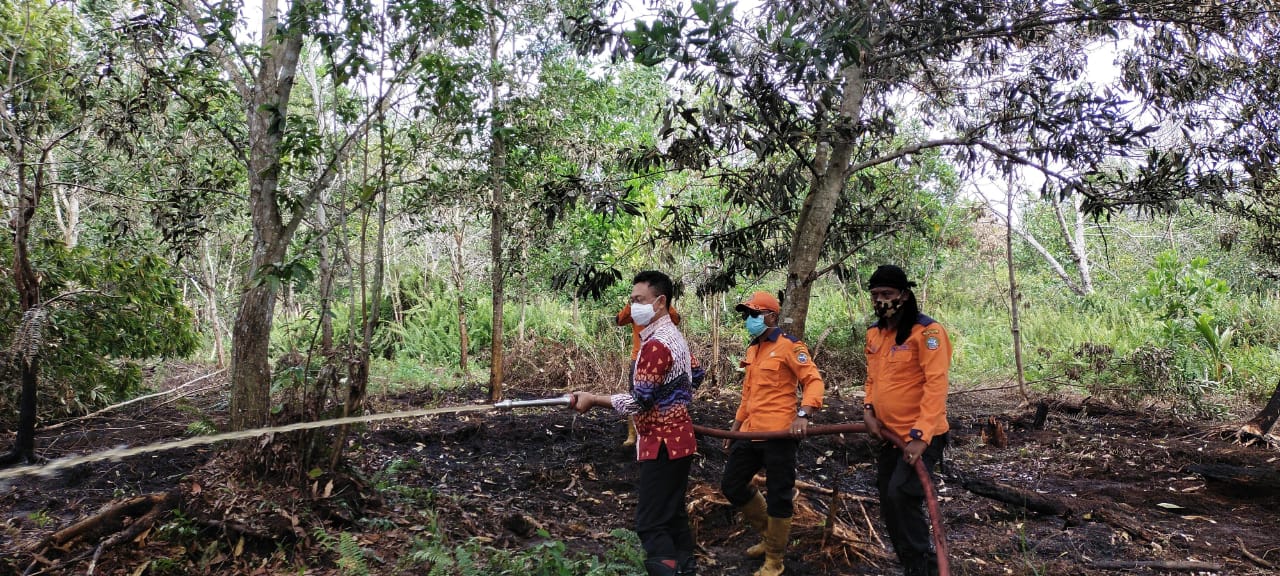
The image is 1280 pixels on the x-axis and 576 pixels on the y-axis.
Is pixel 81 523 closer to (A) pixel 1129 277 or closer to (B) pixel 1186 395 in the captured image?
(B) pixel 1186 395

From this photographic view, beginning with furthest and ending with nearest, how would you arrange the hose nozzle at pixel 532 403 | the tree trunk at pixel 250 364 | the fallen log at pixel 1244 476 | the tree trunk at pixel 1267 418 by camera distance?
the tree trunk at pixel 1267 418
the fallen log at pixel 1244 476
the tree trunk at pixel 250 364
the hose nozzle at pixel 532 403

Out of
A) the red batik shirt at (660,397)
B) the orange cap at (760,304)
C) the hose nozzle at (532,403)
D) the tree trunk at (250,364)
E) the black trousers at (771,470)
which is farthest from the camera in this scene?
the tree trunk at (250,364)

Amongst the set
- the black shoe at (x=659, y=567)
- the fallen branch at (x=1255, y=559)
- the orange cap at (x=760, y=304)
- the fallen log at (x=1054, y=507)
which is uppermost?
the orange cap at (x=760, y=304)

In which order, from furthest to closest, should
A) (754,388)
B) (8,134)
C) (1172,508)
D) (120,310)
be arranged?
(120,310), (1172,508), (8,134), (754,388)

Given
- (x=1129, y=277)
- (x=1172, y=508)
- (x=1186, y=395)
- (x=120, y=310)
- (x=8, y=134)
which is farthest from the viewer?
(x=1129, y=277)

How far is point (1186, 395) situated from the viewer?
9375mm

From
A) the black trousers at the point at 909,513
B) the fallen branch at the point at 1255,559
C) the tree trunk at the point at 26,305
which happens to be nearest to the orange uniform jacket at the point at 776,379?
the black trousers at the point at 909,513

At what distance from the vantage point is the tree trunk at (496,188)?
766 cm

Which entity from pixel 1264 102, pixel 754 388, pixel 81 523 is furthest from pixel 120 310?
pixel 1264 102

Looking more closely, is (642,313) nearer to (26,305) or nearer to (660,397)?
(660,397)

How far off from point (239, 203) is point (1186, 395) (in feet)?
38.8

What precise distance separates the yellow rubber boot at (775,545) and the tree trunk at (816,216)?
181 centimetres

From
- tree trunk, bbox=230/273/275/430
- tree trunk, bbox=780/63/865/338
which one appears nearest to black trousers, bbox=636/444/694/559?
tree trunk, bbox=780/63/865/338

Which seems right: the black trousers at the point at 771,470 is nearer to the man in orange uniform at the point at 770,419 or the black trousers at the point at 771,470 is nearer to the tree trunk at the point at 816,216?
the man in orange uniform at the point at 770,419
